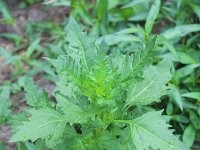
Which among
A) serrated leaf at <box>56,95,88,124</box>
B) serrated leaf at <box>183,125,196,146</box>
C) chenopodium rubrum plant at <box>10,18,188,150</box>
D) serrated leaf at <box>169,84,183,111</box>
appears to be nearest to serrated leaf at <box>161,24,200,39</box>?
serrated leaf at <box>169,84,183,111</box>

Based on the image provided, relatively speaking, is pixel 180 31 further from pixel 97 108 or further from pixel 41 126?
pixel 41 126

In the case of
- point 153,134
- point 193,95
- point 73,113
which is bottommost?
point 193,95

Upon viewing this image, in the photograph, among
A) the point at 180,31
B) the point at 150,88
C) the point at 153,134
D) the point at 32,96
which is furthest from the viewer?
the point at 180,31

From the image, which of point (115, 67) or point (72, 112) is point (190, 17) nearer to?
point (115, 67)

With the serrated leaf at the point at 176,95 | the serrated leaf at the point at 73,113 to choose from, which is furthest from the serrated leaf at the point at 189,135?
the serrated leaf at the point at 73,113

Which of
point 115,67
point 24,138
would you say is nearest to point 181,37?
point 115,67

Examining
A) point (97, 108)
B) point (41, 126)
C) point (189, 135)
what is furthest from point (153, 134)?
point (189, 135)

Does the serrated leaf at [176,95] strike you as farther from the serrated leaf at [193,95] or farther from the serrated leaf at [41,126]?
the serrated leaf at [41,126]

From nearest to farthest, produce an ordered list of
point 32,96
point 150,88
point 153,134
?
point 153,134
point 150,88
point 32,96
